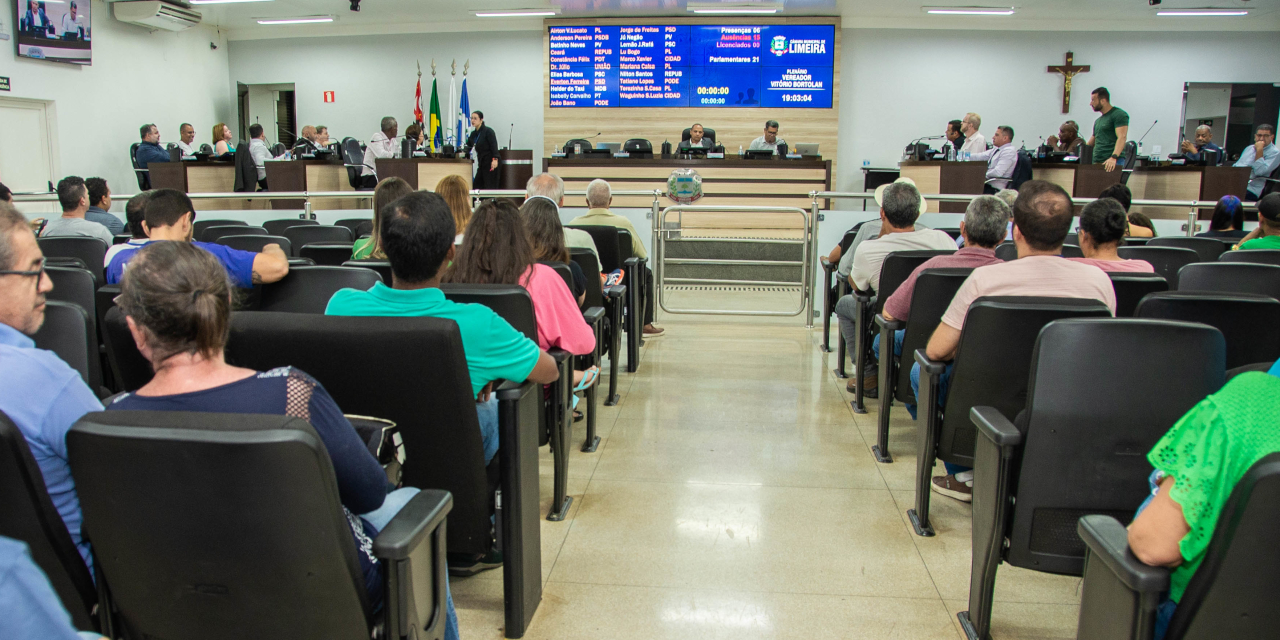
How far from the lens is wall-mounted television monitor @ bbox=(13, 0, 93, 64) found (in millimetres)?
8750

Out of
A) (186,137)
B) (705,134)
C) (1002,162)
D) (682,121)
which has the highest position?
(682,121)

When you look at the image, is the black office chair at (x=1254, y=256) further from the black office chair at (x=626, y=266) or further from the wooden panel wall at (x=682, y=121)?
the wooden panel wall at (x=682, y=121)

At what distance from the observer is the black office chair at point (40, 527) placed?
1.00m

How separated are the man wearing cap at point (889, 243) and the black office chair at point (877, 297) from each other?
6 centimetres

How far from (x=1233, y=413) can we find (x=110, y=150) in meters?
12.3

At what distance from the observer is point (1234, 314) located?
2094 mm

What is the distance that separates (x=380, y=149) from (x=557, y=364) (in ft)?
27.1

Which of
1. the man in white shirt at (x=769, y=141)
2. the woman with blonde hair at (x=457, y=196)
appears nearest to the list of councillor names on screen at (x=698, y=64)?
the man in white shirt at (x=769, y=141)

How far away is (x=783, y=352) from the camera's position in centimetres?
478

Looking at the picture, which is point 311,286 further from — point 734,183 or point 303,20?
point 303,20

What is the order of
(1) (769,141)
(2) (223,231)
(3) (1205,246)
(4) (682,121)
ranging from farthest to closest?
1. (4) (682,121)
2. (1) (769,141)
3. (2) (223,231)
4. (3) (1205,246)

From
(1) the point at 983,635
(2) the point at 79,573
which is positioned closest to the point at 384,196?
(2) the point at 79,573

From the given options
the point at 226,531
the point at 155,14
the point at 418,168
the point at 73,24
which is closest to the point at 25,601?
the point at 226,531

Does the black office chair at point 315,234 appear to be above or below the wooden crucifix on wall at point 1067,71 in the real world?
below
